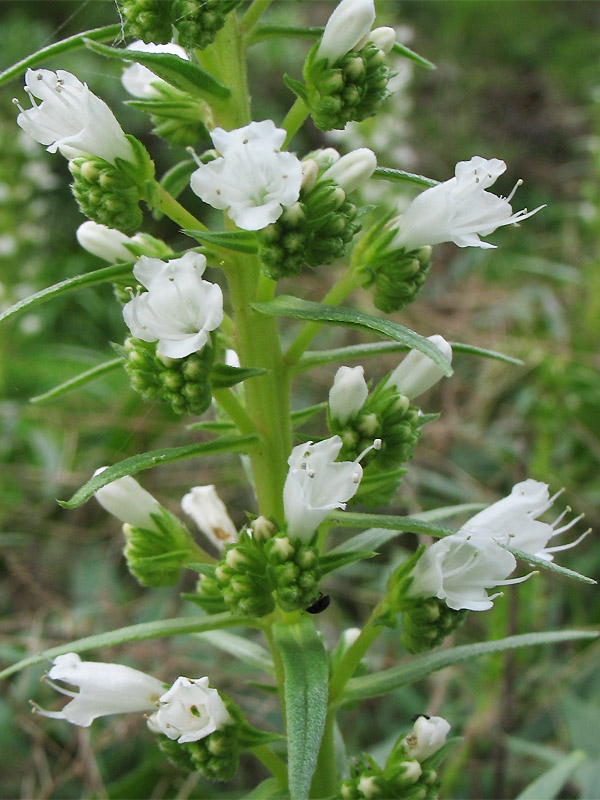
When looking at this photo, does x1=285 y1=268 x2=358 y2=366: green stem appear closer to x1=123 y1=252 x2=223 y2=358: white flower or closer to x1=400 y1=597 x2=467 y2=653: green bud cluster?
x1=123 y1=252 x2=223 y2=358: white flower

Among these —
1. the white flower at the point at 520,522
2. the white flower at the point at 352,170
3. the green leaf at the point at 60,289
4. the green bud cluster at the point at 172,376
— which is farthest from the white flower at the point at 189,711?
the white flower at the point at 352,170

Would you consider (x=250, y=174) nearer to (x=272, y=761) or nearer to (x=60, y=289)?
(x=60, y=289)

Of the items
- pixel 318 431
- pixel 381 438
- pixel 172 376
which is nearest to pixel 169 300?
pixel 172 376

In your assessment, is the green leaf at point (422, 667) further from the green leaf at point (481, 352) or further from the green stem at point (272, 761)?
the green leaf at point (481, 352)

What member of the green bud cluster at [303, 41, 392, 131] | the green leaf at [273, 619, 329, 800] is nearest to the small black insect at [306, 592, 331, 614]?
the green leaf at [273, 619, 329, 800]

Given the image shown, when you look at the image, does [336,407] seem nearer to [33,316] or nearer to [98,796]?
[98,796]
